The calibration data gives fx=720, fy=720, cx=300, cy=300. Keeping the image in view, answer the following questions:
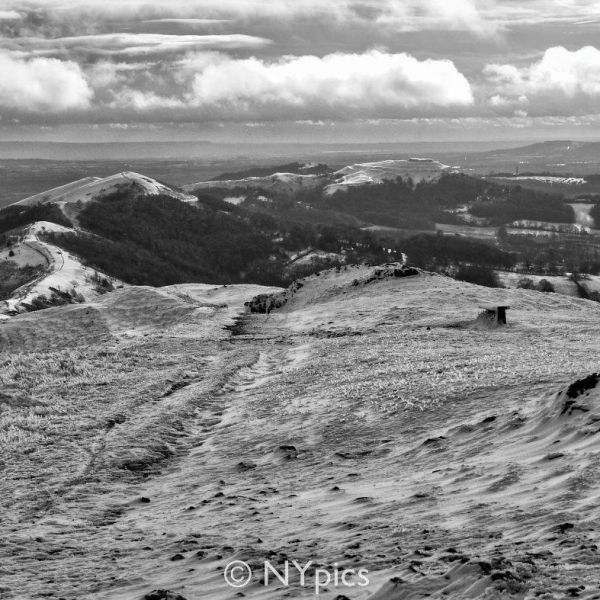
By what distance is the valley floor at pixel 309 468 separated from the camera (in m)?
10.6

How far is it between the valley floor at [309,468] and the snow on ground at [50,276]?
9869 cm

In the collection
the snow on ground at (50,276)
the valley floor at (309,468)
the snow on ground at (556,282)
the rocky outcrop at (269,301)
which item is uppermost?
the valley floor at (309,468)

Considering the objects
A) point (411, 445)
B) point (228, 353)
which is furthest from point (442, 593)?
point (228, 353)

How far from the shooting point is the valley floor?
10578 mm

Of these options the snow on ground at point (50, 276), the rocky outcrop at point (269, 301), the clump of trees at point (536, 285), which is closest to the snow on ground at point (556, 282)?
the clump of trees at point (536, 285)

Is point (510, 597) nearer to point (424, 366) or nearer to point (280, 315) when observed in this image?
point (424, 366)

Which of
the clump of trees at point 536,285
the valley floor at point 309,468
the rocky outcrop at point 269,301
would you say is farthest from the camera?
the clump of trees at point 536,285

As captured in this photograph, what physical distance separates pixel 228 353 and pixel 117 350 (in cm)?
577

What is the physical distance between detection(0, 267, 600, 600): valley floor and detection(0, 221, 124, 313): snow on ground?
324 ft

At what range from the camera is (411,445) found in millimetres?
17734

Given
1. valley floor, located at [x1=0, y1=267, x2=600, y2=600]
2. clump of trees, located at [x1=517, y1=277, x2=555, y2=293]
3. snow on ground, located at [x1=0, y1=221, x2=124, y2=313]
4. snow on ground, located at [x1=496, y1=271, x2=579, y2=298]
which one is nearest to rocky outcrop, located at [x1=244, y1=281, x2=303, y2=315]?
valley floor, located at [x1=0, y1=267, x2=600, y2=600]

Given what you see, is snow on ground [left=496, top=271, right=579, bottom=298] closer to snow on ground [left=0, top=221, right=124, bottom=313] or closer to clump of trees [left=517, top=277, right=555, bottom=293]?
clump of trees [left=517, top=277, right=555, bottom=293]

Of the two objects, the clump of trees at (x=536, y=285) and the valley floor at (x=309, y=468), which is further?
the clump of trees at (x=536, y=285)

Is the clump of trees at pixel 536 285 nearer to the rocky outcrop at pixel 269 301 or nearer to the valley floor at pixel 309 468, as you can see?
the rocky outcrop at pixel 269 301
